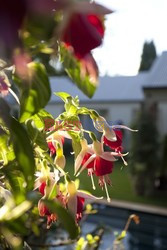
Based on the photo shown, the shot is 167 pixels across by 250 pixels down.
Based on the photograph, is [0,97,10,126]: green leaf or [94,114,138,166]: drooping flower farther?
[94,114,138,166]: drooping flower

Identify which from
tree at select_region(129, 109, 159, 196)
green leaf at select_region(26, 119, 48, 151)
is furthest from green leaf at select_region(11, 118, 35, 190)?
tree at select_region(129, 109, 159, 196)

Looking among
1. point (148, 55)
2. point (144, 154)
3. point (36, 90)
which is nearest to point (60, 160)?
point (36, 90)

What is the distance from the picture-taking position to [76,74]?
0.95ft

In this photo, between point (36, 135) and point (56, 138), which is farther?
point (56, 138)

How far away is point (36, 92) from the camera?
0.94 ft

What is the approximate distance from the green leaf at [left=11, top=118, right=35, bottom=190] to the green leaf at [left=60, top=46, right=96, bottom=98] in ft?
0.18

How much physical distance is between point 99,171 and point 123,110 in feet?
40.0

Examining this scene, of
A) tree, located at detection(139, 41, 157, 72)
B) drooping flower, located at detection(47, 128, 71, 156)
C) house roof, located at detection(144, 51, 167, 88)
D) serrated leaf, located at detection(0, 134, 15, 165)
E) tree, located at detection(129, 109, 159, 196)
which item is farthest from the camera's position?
tree, located at detection(139, 41, 157, 72)

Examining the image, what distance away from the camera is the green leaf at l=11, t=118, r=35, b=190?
0.82 feet

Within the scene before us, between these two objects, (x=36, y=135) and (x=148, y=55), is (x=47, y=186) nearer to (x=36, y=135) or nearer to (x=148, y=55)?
(x=36, y=135)

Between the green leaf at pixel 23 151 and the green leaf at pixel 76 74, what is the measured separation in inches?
2.1

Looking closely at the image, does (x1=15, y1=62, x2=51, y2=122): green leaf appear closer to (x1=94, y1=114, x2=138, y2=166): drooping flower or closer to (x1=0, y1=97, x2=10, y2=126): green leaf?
(x1=0, y1=97, x2=10, y2=126): green leaf

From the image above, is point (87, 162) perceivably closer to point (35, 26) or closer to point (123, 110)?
point (35, 26)

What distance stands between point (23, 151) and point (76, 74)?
0.23 feet
